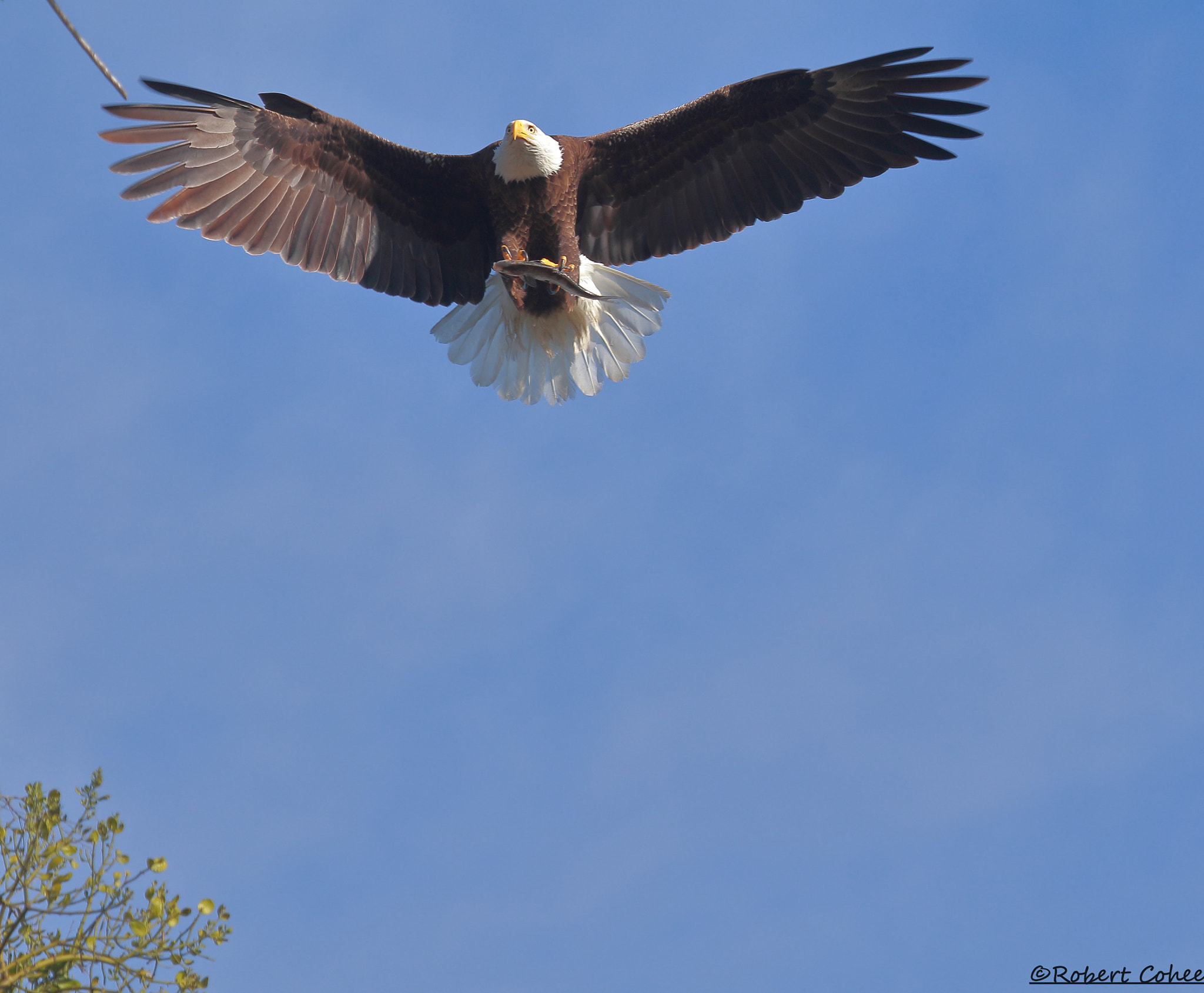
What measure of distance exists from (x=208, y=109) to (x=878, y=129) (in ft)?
12.7

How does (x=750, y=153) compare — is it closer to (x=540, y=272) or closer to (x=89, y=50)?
(x=540, y=272)

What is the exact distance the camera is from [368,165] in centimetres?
709

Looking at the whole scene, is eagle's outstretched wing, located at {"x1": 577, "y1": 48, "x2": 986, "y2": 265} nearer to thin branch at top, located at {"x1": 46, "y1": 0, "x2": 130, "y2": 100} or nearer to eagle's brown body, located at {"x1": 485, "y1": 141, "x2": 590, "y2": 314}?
eagle's brown body, located at {"x1": 485, "y1": 141, "x2": 590, "y2": 314}

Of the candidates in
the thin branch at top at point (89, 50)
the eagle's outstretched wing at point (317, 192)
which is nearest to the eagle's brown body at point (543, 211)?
the eagle's outstretched wing at point (317, 192)

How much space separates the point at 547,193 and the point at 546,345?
1.05 metres

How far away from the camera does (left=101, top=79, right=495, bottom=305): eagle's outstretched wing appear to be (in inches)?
251

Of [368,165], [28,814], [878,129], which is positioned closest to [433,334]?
[368,165]

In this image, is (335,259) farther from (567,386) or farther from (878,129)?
(878,129)

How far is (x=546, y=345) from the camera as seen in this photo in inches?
302

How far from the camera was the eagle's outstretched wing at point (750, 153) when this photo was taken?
7051 millimetres

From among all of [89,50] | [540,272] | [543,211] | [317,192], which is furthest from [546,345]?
[89,50]

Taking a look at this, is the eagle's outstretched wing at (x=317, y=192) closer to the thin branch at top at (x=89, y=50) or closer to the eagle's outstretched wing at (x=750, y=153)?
the eagle's outstretched wing at (x=750, y=153)

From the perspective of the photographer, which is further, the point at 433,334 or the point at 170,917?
the point at 433,334

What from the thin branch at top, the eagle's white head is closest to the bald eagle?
the eagle's white head
